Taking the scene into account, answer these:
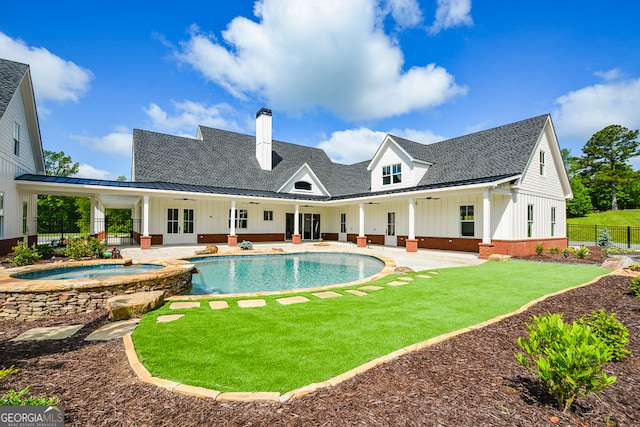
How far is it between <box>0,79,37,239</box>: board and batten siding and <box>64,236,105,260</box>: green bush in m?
2.60

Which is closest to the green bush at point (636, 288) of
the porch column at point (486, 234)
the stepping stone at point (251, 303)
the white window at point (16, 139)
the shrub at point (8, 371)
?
the porch column at point (486, 234)

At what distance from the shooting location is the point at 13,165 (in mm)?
12555

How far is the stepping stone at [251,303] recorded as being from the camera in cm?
587

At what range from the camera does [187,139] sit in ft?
76.4

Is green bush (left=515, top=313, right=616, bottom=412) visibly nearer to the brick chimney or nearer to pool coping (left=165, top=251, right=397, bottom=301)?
pool coping (left=165, top=251, right=397, bottom=301)

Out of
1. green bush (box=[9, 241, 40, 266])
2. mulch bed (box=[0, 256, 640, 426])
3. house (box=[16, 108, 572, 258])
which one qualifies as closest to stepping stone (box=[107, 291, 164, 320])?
mulch bed (box=[0, 256, 640, 426])

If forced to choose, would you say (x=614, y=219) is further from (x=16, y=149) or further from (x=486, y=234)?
(x=16, y=149)

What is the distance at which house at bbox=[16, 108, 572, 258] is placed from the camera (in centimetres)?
1505

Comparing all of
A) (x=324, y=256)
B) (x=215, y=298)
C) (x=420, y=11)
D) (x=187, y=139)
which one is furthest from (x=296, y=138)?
(x=215, y=298)

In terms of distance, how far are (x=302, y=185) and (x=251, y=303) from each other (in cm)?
1844

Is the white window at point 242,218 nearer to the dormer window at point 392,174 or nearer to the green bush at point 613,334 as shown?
the dormer window at point 392,174

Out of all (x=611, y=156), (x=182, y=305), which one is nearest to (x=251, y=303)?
(x=182, y=305)

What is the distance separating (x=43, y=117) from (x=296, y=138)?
20.3 metres

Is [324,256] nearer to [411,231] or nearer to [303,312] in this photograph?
[411,231]
